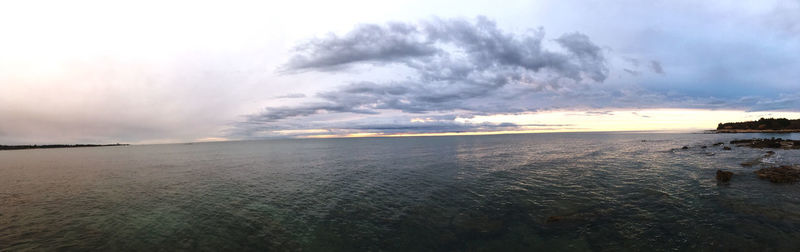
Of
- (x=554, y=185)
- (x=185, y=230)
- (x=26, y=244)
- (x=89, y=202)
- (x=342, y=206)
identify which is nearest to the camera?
(x=26, y=244)

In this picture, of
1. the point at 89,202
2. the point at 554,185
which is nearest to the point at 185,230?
the point at 89,202

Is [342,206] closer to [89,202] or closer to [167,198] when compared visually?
[167,198]

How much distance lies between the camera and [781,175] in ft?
107

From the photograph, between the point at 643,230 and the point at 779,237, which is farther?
the point at 643,230

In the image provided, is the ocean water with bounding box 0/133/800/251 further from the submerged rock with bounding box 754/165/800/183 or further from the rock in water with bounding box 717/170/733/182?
the submerged rock with bounding box 754/165/800/183

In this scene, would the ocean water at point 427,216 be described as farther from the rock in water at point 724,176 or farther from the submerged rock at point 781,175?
the submerged rock at point 781,175

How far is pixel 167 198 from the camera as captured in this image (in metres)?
34.2

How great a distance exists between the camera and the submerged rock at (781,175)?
104ft

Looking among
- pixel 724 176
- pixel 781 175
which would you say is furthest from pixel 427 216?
pixel 781 175

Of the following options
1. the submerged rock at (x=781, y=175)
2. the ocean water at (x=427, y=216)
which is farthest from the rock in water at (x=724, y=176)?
the submerged rock at (x=781, y=175)

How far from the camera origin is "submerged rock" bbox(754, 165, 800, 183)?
31.6 meters

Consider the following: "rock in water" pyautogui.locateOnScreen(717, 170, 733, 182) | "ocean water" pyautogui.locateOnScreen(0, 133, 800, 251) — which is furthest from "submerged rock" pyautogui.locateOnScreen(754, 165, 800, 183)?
"rock in water" pyautogui.locateOnScreen(717, 170, 733, 182)

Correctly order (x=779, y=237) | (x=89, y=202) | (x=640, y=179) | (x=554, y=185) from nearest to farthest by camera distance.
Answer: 1. (x=779, y=237)
2. (x=89, y=202)
3. (x=554, y=185)
4. (x=640, y=179)

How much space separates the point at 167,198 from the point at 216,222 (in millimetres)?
15546
